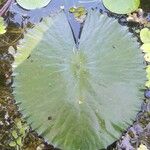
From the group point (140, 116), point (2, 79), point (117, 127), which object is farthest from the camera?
point (2, 79)

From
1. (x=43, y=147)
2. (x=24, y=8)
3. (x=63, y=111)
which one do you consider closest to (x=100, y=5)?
(x=24, y=8)

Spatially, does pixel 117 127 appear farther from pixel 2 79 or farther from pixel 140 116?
pixel 2 79

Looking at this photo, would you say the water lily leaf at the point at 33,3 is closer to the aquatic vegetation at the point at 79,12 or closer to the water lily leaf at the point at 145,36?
the aquatic vegetation at the point at 79,12

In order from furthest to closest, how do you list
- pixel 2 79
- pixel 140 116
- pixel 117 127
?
pixel 2 79, pixel 140 116, pixel 117 127

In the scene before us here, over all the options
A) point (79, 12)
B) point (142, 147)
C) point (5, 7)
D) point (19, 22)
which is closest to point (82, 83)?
point (142, 147)

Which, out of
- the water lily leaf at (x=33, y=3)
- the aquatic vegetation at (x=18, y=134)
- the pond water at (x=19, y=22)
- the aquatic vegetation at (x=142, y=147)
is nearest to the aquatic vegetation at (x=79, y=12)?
the pond water at (x=19, y=22)
